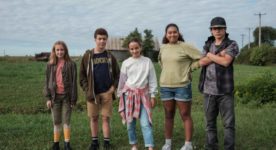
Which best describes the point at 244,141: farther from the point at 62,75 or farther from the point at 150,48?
the point at 150,48

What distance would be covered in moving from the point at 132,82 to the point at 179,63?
716 millimetres

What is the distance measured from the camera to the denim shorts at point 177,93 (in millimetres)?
5746

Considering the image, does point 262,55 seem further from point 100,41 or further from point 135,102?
point 135,102

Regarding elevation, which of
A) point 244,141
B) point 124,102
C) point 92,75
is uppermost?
point 92,75

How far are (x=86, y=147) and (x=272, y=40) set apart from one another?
83.0m

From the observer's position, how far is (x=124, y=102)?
19.2 feet

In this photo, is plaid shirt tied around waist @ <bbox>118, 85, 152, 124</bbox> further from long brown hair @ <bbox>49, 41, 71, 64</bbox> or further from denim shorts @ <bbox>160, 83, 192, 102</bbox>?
long brown hair @ <bbox>49, 41, 71, 64</bbox>

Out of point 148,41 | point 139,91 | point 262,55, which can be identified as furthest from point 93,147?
point 262,55

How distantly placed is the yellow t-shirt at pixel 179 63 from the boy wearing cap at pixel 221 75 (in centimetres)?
24

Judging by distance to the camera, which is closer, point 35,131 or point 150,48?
point 35,131

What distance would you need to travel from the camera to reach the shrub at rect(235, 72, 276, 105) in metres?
12.1

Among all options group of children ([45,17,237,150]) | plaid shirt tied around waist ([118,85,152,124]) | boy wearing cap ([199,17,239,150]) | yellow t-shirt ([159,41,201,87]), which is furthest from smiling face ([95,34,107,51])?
boy wearing cap ([199,17,239,150])

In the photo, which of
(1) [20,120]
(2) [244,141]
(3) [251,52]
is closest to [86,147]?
(2) [244,141]

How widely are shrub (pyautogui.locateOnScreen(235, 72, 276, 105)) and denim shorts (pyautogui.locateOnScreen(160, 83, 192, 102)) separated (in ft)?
22.5
